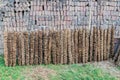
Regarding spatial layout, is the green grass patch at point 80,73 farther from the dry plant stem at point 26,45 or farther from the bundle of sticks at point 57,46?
the dry plant stem at point 26,45

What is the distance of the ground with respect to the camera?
22.1ft

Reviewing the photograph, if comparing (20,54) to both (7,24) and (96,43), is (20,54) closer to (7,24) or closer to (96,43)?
(7,24)

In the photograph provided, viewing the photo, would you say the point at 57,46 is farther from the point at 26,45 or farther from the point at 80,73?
the point at 80,73

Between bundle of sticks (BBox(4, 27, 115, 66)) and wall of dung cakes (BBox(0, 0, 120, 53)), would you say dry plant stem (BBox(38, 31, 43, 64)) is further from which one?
wall of dung cakes (BBox(0, 0, 120, 53))

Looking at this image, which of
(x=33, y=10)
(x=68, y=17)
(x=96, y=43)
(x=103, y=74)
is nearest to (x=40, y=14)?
(x=33, y=10)

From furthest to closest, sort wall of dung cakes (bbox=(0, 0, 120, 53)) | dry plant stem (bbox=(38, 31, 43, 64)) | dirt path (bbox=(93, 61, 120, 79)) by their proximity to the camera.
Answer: wall of dung cakes (bbox=(0, 0, 120, 53)), dry plant stem (bbox=(38, 31, 43, 64)), dirt path (bbox=(93, 61, 120, 79))

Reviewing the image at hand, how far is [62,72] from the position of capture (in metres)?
6.98

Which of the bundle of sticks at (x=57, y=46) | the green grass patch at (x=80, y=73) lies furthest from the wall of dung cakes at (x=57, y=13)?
the green grass patch at (x=80, y=73)

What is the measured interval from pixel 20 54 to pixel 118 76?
7.54 feet

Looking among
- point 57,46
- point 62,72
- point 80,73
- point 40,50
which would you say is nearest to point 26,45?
point 40,50

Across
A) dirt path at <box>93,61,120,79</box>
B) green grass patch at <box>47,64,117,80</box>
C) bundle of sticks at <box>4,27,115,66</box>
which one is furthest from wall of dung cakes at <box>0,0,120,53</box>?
green grass patch at <box>47,64,117,80</box>

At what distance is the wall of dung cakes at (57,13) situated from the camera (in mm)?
7500

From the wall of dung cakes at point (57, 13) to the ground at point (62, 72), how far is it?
3.13 feet

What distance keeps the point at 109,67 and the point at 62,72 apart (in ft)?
3.98
